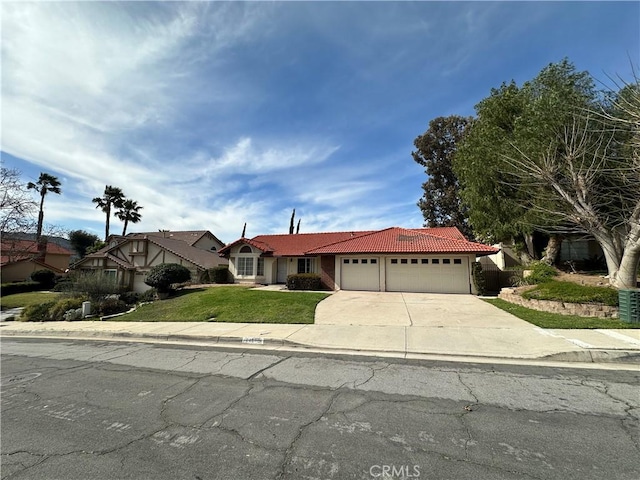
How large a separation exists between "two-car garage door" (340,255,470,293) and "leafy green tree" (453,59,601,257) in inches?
164

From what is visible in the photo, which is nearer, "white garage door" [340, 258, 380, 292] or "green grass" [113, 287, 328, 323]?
"green grass" [113, 287, 328, 323]

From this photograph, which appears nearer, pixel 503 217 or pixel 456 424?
pixel 456 424

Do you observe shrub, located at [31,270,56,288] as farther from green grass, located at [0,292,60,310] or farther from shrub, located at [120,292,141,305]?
shrub, located at [120,292,141,305]

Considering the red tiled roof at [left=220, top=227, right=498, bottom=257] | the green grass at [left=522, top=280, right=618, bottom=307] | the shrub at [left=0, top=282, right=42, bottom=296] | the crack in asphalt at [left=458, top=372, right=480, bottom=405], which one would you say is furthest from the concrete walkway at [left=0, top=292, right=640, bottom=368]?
the shrub at [left=0, top=282, right=42, bottom=296]

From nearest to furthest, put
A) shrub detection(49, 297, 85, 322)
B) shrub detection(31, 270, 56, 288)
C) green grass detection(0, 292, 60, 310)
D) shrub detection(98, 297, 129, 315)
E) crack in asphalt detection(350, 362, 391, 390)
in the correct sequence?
1. crack in asphalt detection(350, 362, 391, 390)
2. shrub detection(49, 297, 85, 322)
3. shrub detection(98, 297, 129, 315)
4. green grass detection(0, 292, 60, 310)
5. shrub detection(31, 270, 56, 288)

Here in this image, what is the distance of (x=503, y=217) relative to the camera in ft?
66.8

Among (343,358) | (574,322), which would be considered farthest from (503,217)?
(343,358)

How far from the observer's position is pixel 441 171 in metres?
36.8

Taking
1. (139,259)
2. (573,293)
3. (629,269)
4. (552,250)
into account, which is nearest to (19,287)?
(139,259)

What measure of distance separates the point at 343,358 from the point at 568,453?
14.6ft

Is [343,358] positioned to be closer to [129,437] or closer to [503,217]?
[129,437]

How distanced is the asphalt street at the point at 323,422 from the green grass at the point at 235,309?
224 inches

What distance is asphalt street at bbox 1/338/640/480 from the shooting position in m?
3.08

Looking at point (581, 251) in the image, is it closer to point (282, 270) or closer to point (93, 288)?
point (282, 270)
